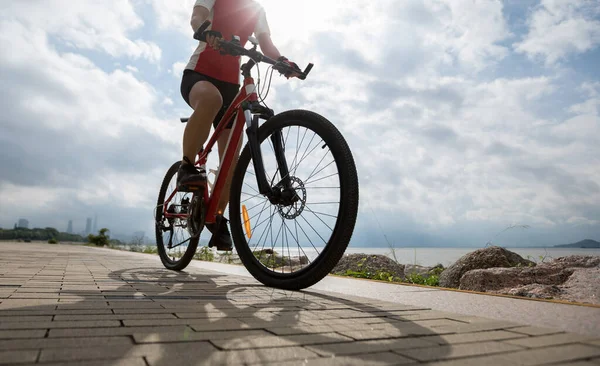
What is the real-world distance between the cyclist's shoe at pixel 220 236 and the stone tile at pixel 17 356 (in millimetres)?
2069

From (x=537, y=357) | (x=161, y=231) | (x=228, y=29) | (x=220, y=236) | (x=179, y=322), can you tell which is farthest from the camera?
(x=161, y=231)

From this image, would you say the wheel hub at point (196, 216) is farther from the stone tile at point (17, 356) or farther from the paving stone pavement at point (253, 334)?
the stone tile at point (17, 356)

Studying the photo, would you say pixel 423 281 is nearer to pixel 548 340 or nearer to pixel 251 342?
pixel 548 340

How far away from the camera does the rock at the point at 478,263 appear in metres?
4.31

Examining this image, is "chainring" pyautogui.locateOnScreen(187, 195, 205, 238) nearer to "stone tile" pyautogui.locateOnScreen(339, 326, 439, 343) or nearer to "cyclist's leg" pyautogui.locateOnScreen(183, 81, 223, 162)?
"cyclist's leg" pyautogui.locateOnScreen(183, 81, 223, 162)

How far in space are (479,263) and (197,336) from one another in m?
3.77

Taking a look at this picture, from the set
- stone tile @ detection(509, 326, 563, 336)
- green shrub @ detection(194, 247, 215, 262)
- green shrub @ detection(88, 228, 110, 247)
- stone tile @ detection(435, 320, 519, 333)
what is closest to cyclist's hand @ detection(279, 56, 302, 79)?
stone tile @ detection(435, 320, 519, 333)

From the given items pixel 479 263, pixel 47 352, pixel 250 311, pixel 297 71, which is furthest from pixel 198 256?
pixel 47 352

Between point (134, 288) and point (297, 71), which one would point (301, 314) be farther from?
point (297, 71)

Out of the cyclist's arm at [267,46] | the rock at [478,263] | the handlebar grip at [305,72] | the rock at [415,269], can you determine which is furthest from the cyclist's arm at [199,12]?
the rock at [415,269]

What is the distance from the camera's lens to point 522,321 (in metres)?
1.48

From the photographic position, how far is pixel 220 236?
309 cm

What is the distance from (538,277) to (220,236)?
263cm

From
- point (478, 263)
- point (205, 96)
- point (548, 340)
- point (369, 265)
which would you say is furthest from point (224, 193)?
point (478, 263)
